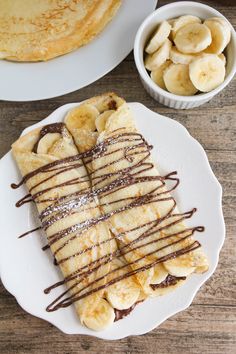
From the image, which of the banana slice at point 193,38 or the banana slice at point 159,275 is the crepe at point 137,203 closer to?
the banana slice at point 159,275

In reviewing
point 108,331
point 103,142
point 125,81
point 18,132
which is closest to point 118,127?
point 103,142

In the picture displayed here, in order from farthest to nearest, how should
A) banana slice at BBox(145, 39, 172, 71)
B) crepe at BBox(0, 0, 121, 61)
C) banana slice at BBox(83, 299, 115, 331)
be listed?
crepe at BBox(0, 0, 121, 61), banana slice at BBox(145, 39, 172, 71), banana slice at BBox(83, 299, 115, 331)

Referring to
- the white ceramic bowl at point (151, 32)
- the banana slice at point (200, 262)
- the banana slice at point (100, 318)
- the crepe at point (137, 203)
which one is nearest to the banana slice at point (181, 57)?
the white ceramic bowl at point (151, 32)

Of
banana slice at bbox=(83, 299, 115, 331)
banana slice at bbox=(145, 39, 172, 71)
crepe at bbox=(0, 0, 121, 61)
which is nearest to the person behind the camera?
banana slice at bbox=(83, 299, 115, 331)

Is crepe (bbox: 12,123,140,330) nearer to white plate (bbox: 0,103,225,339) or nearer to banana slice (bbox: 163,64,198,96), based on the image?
Result: white plate (bbox: 0,103,225,339)

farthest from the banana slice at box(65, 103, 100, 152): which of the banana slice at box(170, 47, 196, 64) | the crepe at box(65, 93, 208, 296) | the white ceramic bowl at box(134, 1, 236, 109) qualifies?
the banana slice at box(170, 47, 196, 64)

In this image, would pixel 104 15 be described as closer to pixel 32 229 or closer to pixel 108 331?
pixel 32 229
